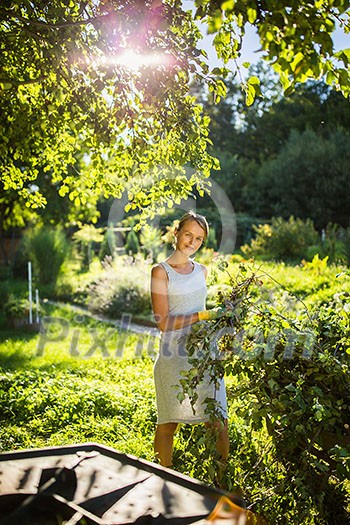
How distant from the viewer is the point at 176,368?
133 inches

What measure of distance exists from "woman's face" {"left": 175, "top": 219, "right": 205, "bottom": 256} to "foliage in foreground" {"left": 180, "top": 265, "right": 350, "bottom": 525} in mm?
434

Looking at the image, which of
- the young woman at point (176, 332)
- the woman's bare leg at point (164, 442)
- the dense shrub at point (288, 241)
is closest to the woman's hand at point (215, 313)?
the young woman at point (176, 332)

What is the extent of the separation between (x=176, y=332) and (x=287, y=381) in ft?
2.30

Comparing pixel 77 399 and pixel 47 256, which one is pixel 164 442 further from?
pixel 47 256

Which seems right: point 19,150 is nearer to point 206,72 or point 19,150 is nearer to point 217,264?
point 206,72

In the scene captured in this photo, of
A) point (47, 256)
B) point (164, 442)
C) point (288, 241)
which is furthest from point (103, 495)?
point (288, 241)

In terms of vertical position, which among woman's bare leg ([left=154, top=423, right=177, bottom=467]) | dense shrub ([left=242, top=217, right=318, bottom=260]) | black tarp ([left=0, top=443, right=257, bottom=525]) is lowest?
woman's bare leg ([left=154, top=423, right=177, bottom=467])

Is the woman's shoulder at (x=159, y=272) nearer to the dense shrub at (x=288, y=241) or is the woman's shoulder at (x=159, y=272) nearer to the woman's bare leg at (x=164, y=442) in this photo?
the woman's bare leg at (x=164, y=442)

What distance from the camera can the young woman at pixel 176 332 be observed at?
3387 mm

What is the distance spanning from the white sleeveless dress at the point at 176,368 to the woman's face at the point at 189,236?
6.1 inches

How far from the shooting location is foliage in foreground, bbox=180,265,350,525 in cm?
295

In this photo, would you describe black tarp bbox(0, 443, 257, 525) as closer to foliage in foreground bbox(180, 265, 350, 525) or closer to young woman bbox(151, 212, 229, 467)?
foliage in foreground bbox(180, 265, 350, 525)

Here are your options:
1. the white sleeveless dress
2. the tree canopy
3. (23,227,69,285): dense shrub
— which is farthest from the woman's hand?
(23,227,69,285): dense shrub

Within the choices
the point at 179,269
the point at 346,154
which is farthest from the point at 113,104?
the point at 346,154
